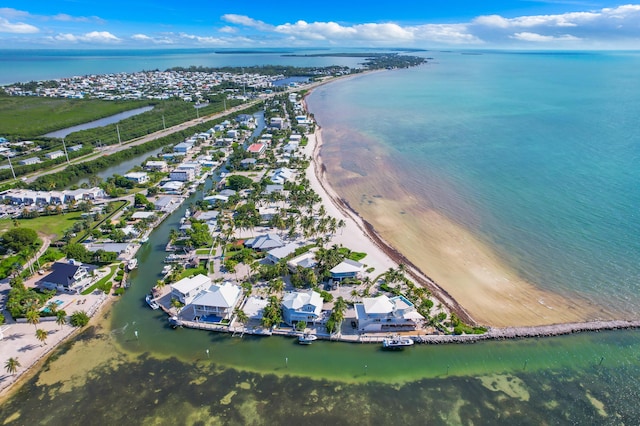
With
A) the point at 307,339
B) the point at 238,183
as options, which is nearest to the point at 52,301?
the point at 307,339

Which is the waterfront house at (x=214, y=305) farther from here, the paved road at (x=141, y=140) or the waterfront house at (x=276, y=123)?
the waterfront house at (x=276, y=123)

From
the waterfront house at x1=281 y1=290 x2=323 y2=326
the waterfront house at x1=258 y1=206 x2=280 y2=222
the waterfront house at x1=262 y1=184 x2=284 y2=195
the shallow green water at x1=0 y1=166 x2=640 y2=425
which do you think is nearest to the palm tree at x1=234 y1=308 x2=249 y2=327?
the shallow green water at x1=0 y1=166 x2=640 y2=425

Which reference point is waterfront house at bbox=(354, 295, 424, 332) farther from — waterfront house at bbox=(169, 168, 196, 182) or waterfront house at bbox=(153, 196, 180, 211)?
waterfront house at bbox=(169, 168, 196, 182)

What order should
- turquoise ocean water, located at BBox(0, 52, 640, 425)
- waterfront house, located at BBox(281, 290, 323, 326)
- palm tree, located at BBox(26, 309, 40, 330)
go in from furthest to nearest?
1. waterfront house, located at BBox(281, 290, 323, 326)
2. palm tree, located at BBox(26, 309, 40, 330)
3. turquoise ocean water, located at BBox(0, 52, 640, 425)

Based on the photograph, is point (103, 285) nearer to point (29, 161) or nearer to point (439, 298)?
point (439, 298)

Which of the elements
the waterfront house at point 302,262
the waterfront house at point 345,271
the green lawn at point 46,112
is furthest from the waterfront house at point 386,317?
the green lawn at point 46,112
